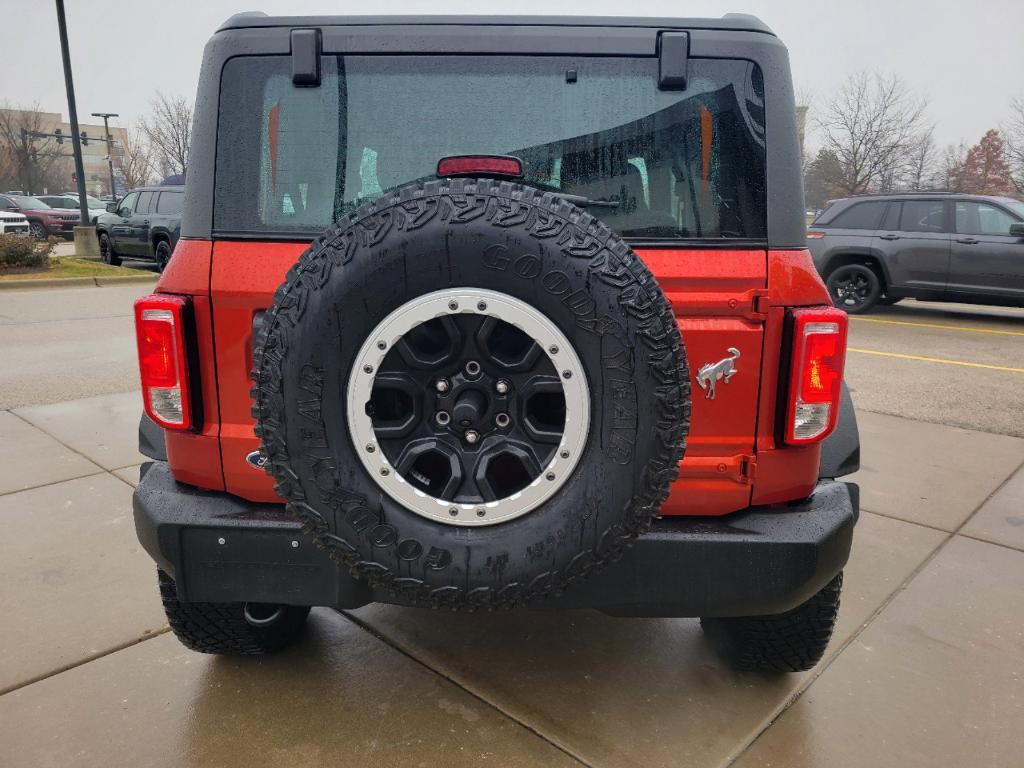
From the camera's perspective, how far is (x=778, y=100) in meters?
2.03

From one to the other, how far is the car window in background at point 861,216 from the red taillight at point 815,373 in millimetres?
10161

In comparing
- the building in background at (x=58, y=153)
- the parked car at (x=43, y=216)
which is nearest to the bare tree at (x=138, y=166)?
the building in background at (x=58, y=153)

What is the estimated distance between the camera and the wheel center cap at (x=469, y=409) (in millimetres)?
1715

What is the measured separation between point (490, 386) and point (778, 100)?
112 cm

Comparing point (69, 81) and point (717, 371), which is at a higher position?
point (69, 81)

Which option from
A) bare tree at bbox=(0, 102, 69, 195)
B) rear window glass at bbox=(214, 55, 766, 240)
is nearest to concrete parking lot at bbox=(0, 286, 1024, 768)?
rear window glass at bbox=(214, 55, 766, 240)

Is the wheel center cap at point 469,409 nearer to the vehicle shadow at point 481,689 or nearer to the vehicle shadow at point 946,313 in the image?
the vehicle shadow at point 481,689

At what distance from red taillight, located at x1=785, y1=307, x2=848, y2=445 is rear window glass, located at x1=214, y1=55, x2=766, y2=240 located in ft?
0.90

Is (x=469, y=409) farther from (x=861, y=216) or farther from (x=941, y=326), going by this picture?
(x=861, y=216)

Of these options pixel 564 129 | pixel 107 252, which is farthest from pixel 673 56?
pixel 107 252

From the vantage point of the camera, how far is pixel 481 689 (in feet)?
8.04

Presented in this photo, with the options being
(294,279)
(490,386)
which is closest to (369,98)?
(294,279)

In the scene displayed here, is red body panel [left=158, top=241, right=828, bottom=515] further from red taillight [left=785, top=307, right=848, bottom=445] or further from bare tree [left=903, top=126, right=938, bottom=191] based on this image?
bare tree [left=903, top=126, right=938, bottom=191]

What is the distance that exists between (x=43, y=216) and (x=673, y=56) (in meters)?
30.0
